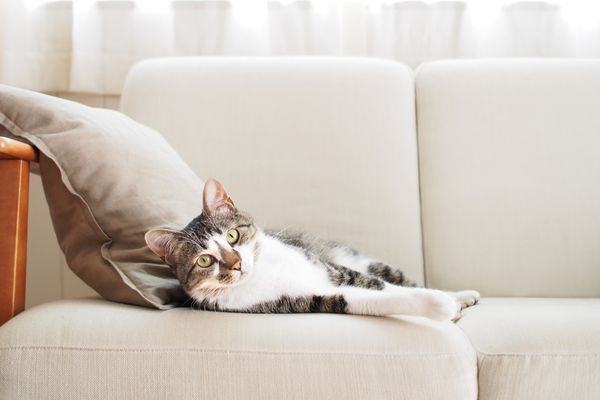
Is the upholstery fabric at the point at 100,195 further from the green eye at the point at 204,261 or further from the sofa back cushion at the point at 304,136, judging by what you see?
the sofa back cushion at the point at 304,136

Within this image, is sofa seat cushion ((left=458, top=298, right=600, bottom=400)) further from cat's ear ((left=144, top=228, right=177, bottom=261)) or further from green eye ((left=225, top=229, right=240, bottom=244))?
cat's ear ((left=144, top=228, right=177, bottom=261))

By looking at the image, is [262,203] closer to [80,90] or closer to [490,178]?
[490,178]

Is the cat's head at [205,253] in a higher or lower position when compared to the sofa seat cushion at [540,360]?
higher

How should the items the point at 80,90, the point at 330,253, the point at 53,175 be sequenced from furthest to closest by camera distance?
the point at 80,90 < the point at 330,253 < the point at 53,175

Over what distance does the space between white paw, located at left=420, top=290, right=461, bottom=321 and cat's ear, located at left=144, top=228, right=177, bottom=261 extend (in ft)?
1.66

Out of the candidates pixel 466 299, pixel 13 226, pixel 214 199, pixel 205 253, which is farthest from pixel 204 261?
pixel 466 299

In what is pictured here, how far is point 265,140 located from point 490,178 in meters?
0.70

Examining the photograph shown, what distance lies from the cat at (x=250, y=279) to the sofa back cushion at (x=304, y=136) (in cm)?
46

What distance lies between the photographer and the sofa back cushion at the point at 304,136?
5.84 ft

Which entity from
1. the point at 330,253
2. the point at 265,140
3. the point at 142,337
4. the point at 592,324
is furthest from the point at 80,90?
the point at 592,324

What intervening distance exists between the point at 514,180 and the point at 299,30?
97cm

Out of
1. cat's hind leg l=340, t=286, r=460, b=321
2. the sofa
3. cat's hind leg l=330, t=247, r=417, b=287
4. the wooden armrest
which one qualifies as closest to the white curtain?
the sofa

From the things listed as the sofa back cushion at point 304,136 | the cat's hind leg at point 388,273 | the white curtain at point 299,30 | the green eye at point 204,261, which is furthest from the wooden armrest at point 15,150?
the white curtain at point 299,30

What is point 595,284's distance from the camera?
1.72m
